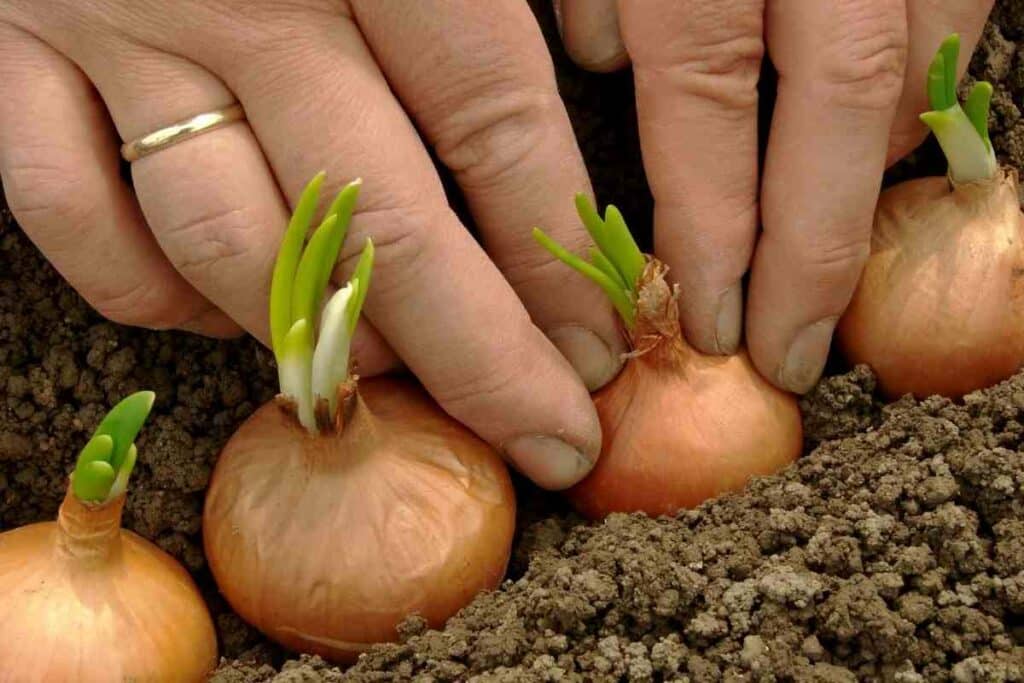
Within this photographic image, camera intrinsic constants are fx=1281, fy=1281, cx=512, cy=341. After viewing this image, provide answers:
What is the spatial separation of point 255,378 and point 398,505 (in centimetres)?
27

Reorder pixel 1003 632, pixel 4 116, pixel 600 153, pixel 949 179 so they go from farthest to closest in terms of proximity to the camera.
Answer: pixel 600 153, pixel 949 179, pixel 4 116, pixel 1003 632

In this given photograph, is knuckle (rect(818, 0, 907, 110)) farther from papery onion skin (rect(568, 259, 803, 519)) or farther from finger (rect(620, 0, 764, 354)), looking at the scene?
papery onion skin (rect(568, 259, 803, 519))

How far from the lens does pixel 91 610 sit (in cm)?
92

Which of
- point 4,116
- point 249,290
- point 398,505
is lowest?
point 398,505

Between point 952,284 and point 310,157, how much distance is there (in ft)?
1.72

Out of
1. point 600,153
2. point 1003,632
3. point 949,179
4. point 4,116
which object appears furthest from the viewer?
point 600,153

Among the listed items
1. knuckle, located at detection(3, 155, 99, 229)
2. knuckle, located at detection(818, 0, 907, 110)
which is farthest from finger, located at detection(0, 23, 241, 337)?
knuckle, located at detection(818, 0, 907, 110)

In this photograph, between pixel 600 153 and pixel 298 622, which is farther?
pixel 600 153

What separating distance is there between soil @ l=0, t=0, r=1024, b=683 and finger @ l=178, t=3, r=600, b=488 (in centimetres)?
15

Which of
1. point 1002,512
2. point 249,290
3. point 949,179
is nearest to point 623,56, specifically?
point 949,179

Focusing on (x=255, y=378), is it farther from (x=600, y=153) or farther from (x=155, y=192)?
(x=600, y=153)

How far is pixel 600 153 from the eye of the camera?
123 cm

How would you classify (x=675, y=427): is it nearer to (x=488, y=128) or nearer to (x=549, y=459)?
(x=549, y=459)

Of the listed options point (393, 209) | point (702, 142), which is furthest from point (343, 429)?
point (702, 142)
